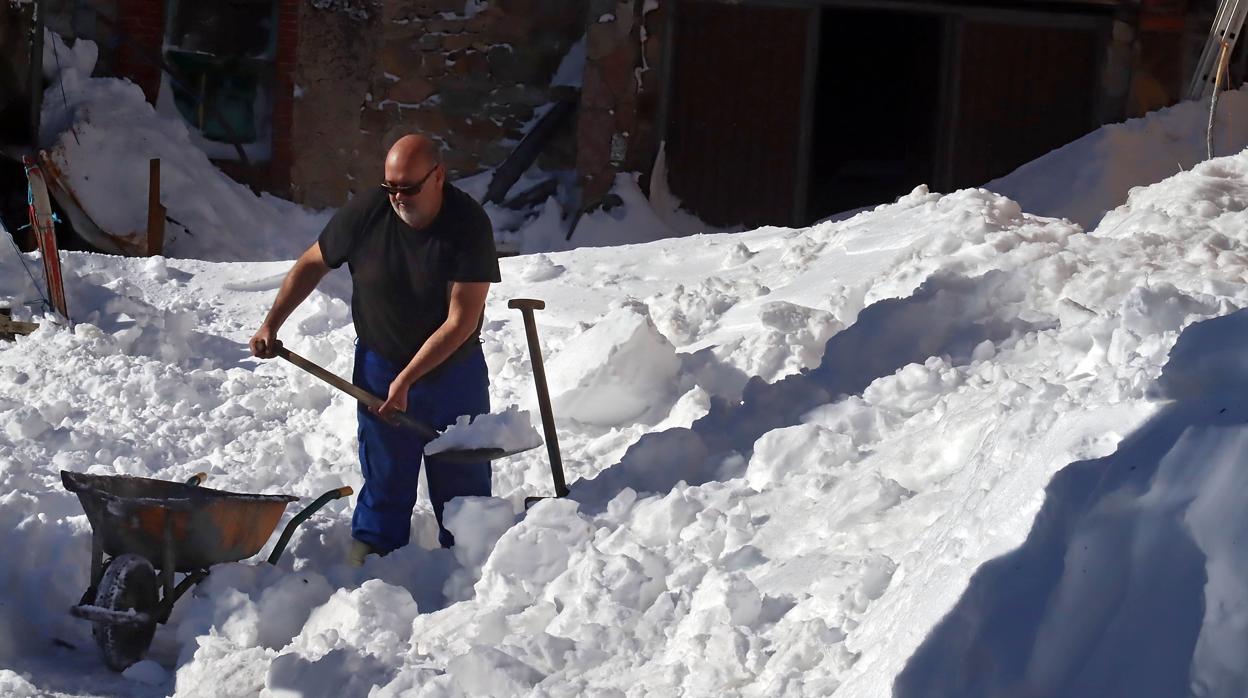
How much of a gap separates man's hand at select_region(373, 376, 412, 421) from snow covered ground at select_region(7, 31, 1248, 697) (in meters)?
0.37

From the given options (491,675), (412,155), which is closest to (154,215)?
(412,155)

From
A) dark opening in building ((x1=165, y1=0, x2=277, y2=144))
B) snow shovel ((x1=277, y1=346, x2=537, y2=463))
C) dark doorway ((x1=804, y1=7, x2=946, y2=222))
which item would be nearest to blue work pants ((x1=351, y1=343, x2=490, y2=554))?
snow shovel ((x1=277, y1=346, x2=537, y2=463))

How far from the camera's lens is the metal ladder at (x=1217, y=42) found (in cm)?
803

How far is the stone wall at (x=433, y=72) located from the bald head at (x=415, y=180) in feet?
20.8

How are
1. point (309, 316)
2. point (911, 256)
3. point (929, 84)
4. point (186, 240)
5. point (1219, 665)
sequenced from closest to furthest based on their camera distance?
point (1219, 665)
point (911, 256)
point (309, 316)
point (186, 240)
point (929, 84)

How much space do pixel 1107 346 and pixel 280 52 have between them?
788cm

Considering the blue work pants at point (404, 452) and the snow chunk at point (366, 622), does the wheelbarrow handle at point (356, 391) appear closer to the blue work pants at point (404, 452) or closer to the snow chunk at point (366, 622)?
the blue work pants at point (404, 452)

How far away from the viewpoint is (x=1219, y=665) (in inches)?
108

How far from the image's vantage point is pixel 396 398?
4277 mm

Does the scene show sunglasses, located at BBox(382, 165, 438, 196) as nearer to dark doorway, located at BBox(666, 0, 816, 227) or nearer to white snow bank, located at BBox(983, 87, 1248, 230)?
white snow bank, located at BBox(983, 87, 1248, 230)

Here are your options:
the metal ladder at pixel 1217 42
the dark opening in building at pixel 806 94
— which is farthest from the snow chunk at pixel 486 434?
the dark opening in building at pixel 806 94

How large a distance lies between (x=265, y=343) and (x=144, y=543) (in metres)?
0.67

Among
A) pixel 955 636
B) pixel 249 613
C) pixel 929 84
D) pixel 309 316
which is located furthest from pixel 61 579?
pixel 929 84

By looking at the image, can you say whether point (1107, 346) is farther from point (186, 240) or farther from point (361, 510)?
point (186, 240)
